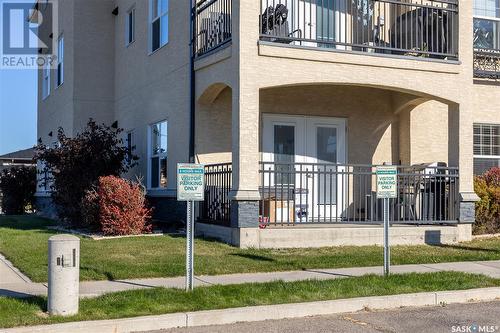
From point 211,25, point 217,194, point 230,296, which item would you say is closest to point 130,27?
point 211,25

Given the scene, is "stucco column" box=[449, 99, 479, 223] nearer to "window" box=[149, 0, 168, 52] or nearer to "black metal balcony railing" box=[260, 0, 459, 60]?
"black metal balcony railing" box=[260, 0, 459, 60]

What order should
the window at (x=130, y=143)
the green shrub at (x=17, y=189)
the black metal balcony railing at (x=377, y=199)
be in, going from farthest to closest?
the green shrub at (x=17, y=189) → the window at (x=130, y=143) → the black metal balcony railing at (x=377, y=199)

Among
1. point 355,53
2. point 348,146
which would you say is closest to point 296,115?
point 348,146

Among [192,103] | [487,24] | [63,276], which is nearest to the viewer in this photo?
[63,276]

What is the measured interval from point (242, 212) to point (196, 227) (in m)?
2.47

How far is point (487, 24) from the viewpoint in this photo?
18109 millimetres

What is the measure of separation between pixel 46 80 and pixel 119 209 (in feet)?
49.6

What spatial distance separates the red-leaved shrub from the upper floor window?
10.2 meters

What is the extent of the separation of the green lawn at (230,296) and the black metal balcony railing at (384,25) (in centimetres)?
589

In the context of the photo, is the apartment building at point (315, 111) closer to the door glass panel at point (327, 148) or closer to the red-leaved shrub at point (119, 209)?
the door glass panel at point (327, 148)

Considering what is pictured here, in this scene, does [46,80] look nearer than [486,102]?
No

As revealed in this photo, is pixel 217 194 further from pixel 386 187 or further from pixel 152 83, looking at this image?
pixel 152 83

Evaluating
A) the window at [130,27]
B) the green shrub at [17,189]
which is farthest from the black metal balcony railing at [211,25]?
the green shrub at [17,189]

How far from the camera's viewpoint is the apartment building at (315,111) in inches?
495
